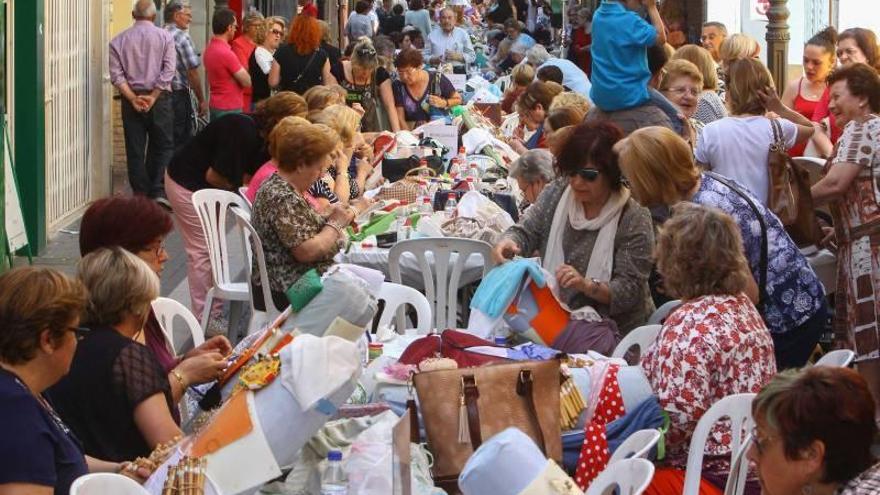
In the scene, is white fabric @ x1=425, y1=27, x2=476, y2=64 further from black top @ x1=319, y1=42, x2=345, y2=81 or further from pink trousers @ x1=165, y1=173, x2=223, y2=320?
pink trousers @ x1=165, y1=173, x2=223, y2=320

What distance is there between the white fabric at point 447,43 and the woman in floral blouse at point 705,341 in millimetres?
22079

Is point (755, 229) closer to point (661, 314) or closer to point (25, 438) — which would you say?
point (661, 314)

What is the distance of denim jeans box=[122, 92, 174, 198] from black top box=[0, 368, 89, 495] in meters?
11.2

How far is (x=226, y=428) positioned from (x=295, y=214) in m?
3.56

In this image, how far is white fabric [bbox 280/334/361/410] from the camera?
4273mm

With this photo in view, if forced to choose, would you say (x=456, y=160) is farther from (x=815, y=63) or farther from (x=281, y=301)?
(x=281, y=301)

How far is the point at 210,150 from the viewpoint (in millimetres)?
10156

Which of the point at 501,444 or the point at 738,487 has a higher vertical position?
the point at 501,444

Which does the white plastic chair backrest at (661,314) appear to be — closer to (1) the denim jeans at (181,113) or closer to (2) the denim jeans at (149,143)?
(2) the denim jeans at (149,143)

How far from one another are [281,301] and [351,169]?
12.0 ft

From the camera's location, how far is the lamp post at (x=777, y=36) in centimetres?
1719

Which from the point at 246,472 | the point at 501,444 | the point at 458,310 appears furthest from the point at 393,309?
the point at 501,444

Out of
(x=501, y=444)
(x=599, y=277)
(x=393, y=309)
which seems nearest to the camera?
(x=501, y=444)

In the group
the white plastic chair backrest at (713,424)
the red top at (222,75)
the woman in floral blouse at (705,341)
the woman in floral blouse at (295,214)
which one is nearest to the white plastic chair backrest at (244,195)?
the woman in floral blouse at (295,214)
